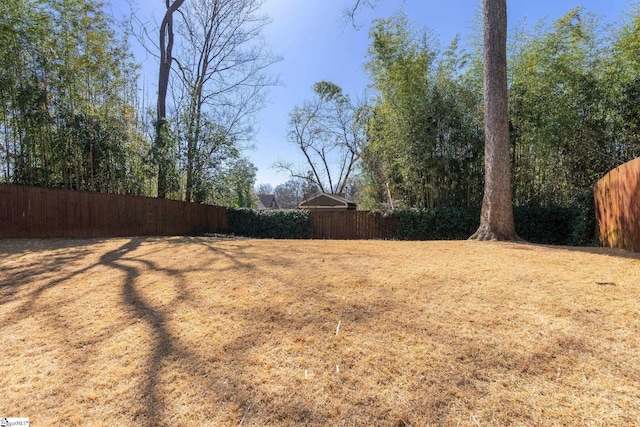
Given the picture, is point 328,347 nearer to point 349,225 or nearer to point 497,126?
point 497,126

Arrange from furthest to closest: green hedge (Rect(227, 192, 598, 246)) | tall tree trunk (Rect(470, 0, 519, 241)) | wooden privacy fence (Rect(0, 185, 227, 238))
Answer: green hedge (Rect(227, 192, 598, 246)), wooden privacy fence (Rect(0, 185, 227, 238)), tall tree trunk (Rect(470, 0, 519, 241))

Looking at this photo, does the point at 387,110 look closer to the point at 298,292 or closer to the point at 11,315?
the point at 298,292

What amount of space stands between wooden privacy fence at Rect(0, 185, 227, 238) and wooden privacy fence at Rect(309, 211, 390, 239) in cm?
392

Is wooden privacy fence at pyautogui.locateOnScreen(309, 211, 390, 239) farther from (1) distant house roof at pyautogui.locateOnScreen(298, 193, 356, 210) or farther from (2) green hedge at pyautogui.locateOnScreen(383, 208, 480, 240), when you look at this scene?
(1) distant house roof at pyautogui.locateOnScreen(298, 193, 356, 210)

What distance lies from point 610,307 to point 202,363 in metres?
2.29

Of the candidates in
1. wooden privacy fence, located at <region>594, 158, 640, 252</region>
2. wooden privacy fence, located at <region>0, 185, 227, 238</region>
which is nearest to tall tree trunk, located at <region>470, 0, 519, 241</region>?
wooden privacy fence, located at <region>594, 158, 640, 252</region>

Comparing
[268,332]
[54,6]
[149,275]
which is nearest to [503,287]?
[268,332]

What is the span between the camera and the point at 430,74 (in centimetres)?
641

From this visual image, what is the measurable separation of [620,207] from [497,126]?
6.10 ft

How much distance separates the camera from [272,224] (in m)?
8.83

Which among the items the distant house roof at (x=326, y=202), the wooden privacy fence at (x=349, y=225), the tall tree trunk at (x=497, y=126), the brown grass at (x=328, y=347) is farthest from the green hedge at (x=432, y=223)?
the distant house roof at (x=326, y=202)

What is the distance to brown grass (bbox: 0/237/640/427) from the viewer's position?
1062 millimetres

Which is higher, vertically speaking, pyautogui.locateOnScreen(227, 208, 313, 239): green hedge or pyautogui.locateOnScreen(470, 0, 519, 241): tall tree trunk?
pyautogui.locateOnScreen(470, 0, 519, 241): tall tree trunk

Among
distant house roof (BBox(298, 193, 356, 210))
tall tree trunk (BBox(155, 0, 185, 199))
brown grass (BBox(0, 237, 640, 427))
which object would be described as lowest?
brown grass (BBox(0, 237, 640, 427))
